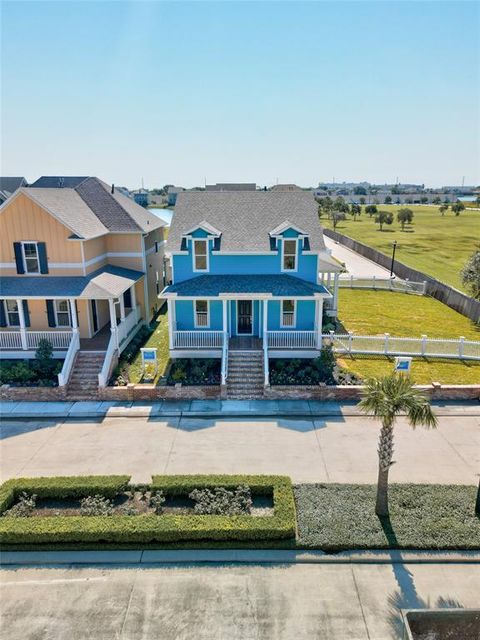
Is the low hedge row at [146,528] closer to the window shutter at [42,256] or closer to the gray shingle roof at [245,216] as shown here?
the window shutter at [42,256]

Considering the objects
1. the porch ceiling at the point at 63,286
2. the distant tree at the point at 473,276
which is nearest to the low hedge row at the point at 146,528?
the porch ceiling at the point at 63,286

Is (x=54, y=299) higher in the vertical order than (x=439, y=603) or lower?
higher

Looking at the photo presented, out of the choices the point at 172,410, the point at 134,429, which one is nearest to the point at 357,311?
the point at 172,410

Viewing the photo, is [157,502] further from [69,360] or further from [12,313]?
[12,313]

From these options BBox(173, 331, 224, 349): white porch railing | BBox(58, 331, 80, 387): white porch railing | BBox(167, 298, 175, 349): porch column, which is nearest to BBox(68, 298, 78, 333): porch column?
BBox(58, 331, 80, 387): white porch railing

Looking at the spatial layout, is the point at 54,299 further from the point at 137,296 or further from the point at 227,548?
the point at 227,548

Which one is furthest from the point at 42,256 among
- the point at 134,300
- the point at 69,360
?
the point at 69,360

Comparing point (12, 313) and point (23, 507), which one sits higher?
point (12, 313)
